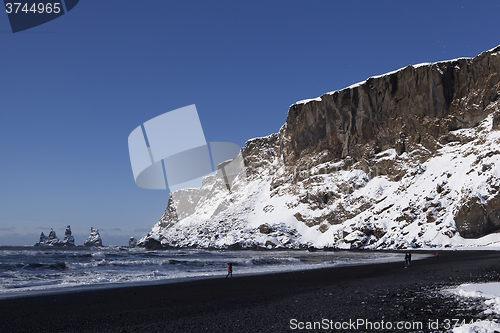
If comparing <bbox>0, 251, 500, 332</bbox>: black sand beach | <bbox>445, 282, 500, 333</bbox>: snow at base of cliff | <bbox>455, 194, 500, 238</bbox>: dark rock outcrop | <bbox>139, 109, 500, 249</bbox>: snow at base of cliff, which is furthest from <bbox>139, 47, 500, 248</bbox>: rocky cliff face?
<bbox>0, 251, 500, 332</bbox>: black sand beach

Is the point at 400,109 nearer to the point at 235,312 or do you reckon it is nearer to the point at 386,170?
the point at 386,170

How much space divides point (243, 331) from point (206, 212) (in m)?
187

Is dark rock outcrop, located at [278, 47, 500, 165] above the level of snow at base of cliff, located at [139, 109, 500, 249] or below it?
above

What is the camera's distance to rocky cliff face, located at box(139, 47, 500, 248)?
253 ft

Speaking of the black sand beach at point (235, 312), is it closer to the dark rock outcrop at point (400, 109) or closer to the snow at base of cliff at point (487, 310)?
the snow at base of cliff at point (487, 310)

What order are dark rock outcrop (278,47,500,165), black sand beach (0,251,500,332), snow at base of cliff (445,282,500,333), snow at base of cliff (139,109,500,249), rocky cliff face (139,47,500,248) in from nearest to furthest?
snow at base of cliff (445,282,500,333) < black sand beach (0,251,500,332) < snow at base of cliff (139,109,500,249) < rocky cliff face (139,47,500,248) < dark rock outcrop (278,47,500,165)

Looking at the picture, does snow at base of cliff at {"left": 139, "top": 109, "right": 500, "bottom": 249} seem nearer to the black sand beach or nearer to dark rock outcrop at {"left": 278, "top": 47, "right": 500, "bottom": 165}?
dark rock outcrop at {"left": 278, "top": 47, "right": 500, "bottom": 165}

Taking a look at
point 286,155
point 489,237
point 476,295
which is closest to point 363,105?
point 286,155

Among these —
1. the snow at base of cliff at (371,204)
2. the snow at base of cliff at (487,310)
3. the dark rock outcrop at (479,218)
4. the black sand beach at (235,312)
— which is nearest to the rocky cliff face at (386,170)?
the dark rock outcrop at (479,218)

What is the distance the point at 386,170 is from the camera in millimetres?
110875

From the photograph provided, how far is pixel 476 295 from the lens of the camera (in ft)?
39.6

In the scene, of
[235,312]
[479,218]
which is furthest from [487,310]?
[479,218]

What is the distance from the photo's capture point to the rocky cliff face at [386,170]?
77.2 metres

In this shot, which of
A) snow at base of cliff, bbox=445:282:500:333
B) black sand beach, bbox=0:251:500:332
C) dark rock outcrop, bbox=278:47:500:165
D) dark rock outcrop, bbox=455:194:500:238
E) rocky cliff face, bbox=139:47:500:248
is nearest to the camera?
snow at base of cliff, bbox=445:282:500:333
